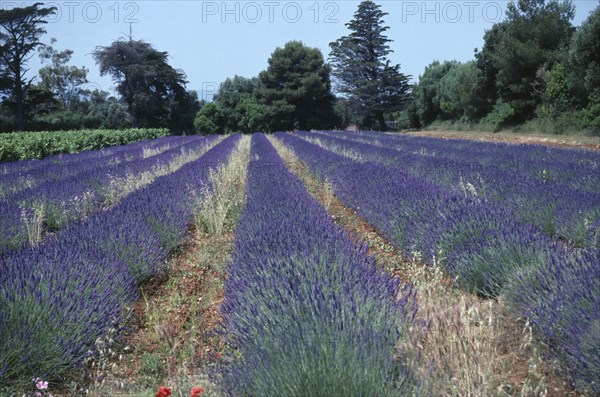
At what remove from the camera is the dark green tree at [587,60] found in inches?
695

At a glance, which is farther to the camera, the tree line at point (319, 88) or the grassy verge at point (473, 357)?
the tree line at point (319, 88)

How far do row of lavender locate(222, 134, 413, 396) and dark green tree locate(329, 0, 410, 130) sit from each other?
37.1 metres

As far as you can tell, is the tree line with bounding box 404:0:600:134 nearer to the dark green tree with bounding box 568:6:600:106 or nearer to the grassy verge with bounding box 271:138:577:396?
the dark green tree with bounding box 568:6:600:106

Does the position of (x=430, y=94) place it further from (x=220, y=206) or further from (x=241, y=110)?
(x=220, y=206)

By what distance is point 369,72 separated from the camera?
132 feet

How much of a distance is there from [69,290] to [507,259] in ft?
8.72

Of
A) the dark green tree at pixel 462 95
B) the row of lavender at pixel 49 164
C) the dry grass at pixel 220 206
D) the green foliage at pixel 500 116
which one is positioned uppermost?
the dark green tree at pixel 462 95

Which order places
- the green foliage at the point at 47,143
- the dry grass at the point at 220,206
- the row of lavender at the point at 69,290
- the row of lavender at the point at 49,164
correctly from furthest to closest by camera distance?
the green foliage at the point at 47,143, the row of lavender at the point at 49,164, the dry grass at the point at 220,206, the row of lavender at the point at 69,290

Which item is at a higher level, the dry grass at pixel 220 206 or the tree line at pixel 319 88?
the tree line at pixel 319 88

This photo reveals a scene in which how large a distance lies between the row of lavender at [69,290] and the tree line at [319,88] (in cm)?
2551

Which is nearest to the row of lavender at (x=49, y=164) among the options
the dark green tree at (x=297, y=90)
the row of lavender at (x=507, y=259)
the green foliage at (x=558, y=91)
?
the row of lavender at (x=507, y=259)

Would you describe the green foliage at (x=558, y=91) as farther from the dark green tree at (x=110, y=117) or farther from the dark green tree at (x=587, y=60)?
the dark green tree at (x=110, y=117)

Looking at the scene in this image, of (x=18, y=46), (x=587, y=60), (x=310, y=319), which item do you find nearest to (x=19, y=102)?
(x=18, y=46)

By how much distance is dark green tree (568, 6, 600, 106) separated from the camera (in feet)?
57.9
